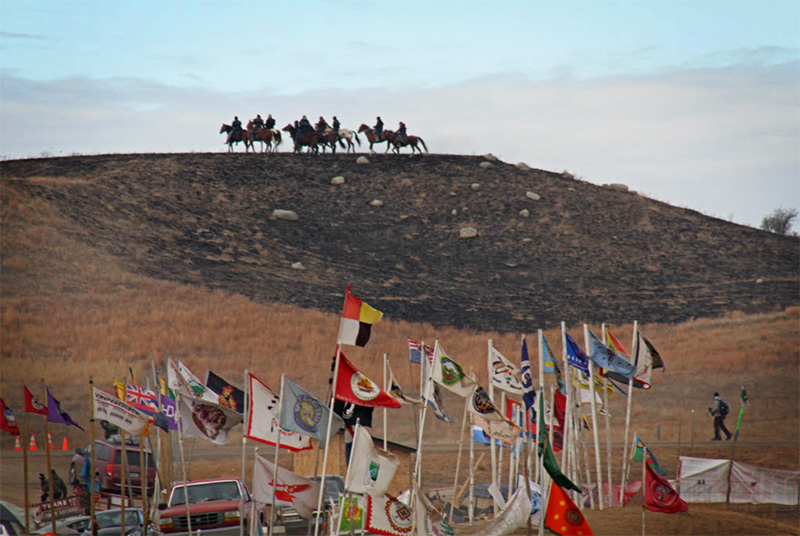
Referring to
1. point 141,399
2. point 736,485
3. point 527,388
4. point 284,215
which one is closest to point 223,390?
point 141,399

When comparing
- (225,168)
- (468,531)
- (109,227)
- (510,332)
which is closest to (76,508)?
(468,531)

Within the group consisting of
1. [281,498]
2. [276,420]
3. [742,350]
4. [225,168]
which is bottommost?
[742,350]

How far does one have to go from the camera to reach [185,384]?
1642 cm

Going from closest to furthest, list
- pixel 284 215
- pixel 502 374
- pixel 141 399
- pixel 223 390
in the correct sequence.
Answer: pixel 502 374 → pixel 223 390 → pixel 141 399 → pixel 284 215

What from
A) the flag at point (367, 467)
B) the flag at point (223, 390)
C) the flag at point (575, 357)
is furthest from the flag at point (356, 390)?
the flag at point (575, 357)

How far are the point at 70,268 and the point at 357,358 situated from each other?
18.3 metres

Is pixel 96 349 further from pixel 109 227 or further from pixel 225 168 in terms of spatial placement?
pixel 225 168

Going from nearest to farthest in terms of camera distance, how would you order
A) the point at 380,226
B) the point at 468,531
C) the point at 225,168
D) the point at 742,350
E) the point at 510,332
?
the point at 468,531
the point at 742,350
the point at 510,332
the point at 380,226
the point at 225,168

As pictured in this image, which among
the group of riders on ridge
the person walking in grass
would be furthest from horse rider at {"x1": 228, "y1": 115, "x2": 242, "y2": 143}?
the person walking in grass

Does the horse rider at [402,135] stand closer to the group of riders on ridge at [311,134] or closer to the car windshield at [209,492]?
the group of riders on ridge at [311,134]

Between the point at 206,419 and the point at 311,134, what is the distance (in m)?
55.4

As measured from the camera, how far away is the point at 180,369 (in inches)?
722

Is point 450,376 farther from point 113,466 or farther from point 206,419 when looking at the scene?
point 113,466

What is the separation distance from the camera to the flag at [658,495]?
52.8ft
